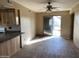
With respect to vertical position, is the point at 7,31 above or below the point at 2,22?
below

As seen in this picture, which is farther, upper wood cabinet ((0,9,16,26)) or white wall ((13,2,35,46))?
white wall ((13,2,35,46))

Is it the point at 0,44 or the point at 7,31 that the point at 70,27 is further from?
the point at 0,44

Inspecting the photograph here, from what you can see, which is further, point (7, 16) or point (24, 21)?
point (24, 21)

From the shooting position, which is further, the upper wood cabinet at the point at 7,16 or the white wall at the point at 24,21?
the white wall at the point at 24,21

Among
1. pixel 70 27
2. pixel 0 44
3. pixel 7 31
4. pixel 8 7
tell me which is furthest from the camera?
pixel 70 27

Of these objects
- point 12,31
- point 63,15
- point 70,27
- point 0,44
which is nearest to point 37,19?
point 63,15

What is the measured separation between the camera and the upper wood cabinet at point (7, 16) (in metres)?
5.18

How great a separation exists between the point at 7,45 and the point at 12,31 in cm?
154

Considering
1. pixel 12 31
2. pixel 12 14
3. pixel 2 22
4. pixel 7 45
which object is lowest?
pixel 7 45

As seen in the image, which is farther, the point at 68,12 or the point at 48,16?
the point at 48,16

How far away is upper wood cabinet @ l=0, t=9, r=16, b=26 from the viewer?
518 centimetres

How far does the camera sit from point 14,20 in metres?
5.28

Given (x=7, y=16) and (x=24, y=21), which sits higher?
(x=7, y=16)

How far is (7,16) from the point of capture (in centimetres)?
519
